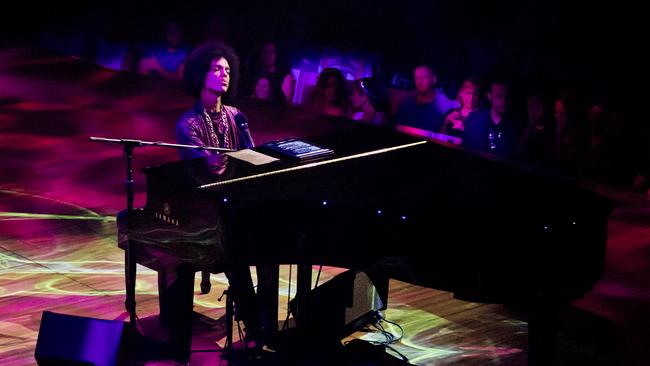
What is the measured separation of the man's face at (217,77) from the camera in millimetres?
5156

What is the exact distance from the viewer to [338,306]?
4.90 metres

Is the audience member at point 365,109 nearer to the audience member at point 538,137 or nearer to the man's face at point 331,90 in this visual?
the man's face at point 331,90

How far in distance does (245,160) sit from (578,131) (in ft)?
12.2

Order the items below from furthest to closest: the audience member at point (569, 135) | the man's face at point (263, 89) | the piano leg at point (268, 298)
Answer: the man's face at point (263, 89) → the audience member at point (569, 135) → the piano leg at point (268, 298)

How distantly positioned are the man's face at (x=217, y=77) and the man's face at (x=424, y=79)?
354cm

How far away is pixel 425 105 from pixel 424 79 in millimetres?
224

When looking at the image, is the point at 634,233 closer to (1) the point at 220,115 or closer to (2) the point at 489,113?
(2) the point at 489,113

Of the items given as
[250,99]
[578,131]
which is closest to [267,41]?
[250,99]

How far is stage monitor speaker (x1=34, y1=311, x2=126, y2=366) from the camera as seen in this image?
4043 millimetres

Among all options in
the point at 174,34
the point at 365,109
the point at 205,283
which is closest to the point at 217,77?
the point at 205,283

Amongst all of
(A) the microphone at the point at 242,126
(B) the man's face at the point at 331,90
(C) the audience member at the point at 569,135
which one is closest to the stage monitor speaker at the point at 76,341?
(A) the microphone at the point at 242,126

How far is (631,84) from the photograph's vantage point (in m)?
7.21

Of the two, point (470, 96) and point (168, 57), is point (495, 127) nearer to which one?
point (470, 96)

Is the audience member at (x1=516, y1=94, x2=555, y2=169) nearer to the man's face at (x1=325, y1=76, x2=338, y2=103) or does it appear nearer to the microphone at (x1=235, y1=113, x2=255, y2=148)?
the man's face at (x1=325, y1=76, x2=338, y2=103)
